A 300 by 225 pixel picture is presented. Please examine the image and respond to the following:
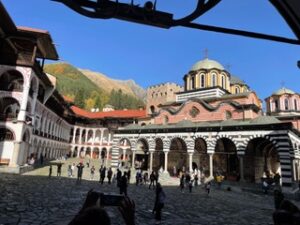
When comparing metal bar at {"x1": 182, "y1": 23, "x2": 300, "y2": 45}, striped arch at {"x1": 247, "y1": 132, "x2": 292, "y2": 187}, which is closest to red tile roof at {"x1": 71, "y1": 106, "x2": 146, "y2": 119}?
striped arch at {"x1": 247, "y1": 132, "x2": 292, "y2": 187}

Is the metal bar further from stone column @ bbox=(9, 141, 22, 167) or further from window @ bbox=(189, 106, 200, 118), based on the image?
window @ bbox=(189, 106, 200, 118)

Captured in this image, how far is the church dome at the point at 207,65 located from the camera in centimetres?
3525

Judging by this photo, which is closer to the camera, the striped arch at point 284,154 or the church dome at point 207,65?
the striped arch at point 284,154

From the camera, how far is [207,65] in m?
35.4

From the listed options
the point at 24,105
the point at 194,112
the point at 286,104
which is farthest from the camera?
the point at 286,104

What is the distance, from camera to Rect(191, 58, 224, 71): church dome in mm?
35250

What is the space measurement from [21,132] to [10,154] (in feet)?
8.21

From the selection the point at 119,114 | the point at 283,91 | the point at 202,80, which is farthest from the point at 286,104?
the point at 119,114

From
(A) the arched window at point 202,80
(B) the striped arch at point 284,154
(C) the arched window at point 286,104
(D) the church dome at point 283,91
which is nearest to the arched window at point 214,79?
(A) the arched window at point 202,80

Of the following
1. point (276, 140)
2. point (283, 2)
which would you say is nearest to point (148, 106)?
point (276, 140)

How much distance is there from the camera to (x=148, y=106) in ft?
173

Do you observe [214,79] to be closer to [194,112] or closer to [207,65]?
[207,65]

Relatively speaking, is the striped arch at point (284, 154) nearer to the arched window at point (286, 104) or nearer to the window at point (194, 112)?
the window at point (194, 112)

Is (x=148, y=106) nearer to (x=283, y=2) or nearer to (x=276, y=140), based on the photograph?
(x=276, y=140)
